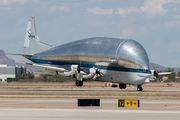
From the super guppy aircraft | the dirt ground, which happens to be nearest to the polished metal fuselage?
the super guppy aircraft

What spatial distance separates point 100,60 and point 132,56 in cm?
758

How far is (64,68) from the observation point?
233ft

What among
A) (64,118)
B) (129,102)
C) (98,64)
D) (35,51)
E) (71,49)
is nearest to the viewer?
(64,118)

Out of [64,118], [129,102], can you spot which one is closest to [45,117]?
[64,118]

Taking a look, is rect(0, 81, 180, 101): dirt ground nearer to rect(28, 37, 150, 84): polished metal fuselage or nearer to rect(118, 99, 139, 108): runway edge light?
rect(28, 37, 150, 84): polished metal fuselage

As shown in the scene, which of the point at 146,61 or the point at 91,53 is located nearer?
the point at 146,61

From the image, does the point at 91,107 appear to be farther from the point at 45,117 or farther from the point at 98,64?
the point at 98,64

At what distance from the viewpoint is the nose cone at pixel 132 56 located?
63.0 meters

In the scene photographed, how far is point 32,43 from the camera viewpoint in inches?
3199

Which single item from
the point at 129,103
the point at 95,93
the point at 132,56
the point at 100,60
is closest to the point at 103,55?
the point at 100,60

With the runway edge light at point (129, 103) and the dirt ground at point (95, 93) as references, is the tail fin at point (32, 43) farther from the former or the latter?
the runway edge light at point (129, 103)

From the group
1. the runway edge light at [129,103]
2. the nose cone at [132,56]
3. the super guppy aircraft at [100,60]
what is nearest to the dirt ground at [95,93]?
the super guppy aircraft at [100,60]

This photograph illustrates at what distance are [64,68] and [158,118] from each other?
48.0 metres

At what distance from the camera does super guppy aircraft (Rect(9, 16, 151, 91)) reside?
6369 centimetres
